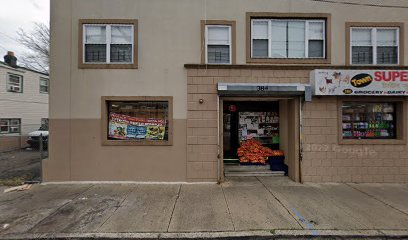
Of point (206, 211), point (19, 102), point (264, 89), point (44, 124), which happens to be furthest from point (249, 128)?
point (19, 102)

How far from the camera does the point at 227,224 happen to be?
177 inches

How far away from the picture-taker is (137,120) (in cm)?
748

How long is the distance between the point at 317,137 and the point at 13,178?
10422mm

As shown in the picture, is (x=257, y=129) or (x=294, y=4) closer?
(x=294, y=4)

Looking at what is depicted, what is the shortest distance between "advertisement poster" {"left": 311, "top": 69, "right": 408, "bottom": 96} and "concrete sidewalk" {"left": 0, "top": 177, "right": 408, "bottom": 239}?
9.81ft

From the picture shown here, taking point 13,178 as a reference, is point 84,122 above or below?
above

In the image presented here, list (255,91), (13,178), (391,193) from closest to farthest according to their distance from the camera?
(391,193) → (255,91) → (13,178)

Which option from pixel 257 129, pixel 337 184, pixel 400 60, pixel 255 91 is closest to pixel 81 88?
pixel 255 91

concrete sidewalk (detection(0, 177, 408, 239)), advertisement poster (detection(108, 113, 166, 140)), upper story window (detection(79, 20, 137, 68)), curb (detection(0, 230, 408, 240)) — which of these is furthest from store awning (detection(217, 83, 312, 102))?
curb (detection(0, 230, 408, 240))

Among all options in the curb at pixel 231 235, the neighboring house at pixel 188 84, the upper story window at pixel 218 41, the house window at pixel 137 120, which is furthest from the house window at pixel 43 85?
the curb at pixel 231 235

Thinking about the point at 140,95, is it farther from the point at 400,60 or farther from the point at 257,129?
the point at 400,60

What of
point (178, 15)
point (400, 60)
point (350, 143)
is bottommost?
point (350, 143)

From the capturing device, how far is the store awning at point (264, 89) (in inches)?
272

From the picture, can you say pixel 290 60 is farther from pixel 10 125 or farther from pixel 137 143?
pixel 10 125
